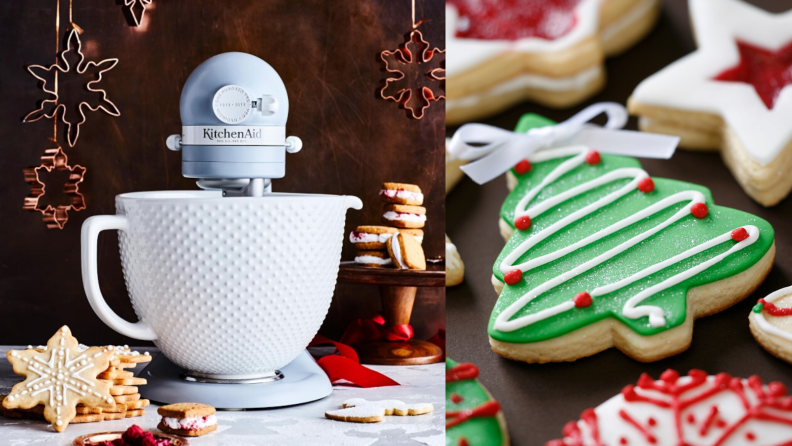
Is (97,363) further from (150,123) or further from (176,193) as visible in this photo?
(150,123)

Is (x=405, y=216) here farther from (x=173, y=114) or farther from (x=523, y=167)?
(x=173, y=114)

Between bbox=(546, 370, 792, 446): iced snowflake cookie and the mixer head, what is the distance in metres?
0.61

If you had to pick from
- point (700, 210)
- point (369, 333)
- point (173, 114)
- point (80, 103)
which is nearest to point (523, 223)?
point (700, 210)

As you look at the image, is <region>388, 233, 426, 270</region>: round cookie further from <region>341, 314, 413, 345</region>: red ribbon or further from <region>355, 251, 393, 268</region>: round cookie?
<region>341, 314, 413, 345</region>: red ribbon

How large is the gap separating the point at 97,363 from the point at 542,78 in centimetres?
79

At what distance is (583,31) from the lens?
Result: 48.9 inches

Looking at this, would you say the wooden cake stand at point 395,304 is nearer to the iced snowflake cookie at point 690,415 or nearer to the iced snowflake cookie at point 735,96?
the iced snowflake cookie at point 735,96

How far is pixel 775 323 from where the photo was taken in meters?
0.89

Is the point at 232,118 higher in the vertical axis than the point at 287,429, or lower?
higher

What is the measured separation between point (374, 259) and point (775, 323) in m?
0.69

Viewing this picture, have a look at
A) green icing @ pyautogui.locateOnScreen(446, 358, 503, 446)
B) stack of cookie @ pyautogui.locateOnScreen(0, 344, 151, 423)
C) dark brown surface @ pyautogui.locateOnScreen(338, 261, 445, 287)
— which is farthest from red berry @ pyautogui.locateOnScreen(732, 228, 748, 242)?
stack of cookie @ pyautogui.locateOnScreen(0, 344, 151, 423)

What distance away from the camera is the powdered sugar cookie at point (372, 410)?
3.49 feet

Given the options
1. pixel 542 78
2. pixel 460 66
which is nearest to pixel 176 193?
pixel 460 66

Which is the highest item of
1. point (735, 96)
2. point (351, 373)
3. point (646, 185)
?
point (735, 96)
